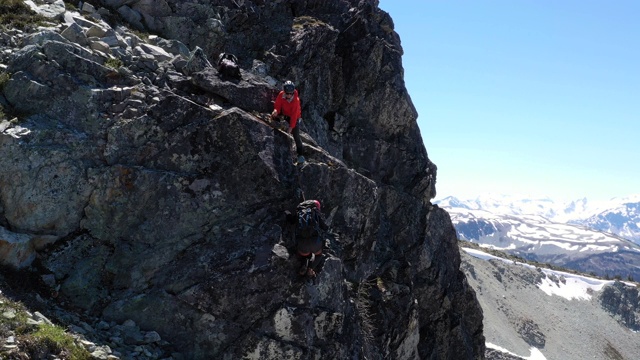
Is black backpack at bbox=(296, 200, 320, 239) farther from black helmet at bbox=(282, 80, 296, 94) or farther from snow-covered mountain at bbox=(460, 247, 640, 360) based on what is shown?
snow-covered mountain at bbox=(460, 247, 640, 360)

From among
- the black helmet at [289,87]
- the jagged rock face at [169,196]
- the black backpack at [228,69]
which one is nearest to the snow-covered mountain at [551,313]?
the jagged rock face at [169,196]

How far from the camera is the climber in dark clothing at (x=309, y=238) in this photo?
52.0ft

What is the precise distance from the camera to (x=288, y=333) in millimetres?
15266

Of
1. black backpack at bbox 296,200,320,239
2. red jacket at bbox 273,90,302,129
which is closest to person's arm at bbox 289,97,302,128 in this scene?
red jacket at bbox 273,90,302,129

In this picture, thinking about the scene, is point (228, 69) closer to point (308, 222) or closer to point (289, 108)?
point (289, 108)

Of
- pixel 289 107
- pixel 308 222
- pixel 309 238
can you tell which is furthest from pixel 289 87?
pixel 309 238

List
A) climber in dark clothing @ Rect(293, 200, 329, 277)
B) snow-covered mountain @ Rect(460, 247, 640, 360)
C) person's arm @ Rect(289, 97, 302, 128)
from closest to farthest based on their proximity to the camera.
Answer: climber in dark clothing @ Rect(293, 200, 329, 277) → person's arm @ Rect(289, 97, 302, 128) → snow-covered mountain @ Rect(460, 247, 640, 360)

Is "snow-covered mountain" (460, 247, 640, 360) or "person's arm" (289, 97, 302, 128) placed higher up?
"person's arm" (289, 97, 302, 128)

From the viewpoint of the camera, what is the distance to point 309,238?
15.9m

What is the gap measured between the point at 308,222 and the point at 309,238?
0.51m

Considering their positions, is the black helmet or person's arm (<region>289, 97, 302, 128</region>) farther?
person's arm (<region>289, 97, 302, 128</region>)

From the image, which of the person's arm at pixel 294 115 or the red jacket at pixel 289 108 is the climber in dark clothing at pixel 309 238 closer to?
the person's arm at pixel 294 115

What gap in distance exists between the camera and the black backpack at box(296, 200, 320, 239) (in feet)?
52.2

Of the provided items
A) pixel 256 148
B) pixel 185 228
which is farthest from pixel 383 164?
pixel 185 228
